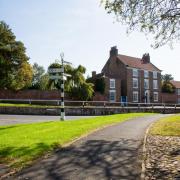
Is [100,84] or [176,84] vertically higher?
[176,84]

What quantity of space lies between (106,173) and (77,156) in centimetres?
223

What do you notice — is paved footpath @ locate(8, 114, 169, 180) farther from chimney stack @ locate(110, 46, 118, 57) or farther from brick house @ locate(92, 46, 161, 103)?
chimney stack @ locate(110, 46, 118, 57)

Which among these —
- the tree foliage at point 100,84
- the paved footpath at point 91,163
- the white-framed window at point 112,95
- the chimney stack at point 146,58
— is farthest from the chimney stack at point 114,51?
the paved footpath at point 91,163

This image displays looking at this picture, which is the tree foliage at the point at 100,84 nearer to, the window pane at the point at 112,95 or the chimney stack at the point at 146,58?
the window pane at the point at 112,95

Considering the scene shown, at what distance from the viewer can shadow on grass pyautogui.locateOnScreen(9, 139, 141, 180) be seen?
28.3 ft

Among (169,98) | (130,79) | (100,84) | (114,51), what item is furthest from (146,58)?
(100,84)

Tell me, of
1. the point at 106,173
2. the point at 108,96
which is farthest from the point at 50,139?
the point at 108,96

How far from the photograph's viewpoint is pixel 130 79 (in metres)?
78.8

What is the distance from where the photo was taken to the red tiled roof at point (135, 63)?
79.9 m

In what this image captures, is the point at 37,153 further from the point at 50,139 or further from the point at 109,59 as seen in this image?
the point at 109,59

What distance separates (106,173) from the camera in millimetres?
8828

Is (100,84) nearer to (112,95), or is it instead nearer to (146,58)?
(112,95)

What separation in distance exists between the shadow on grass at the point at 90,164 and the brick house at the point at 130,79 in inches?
2370

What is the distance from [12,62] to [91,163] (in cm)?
4875
